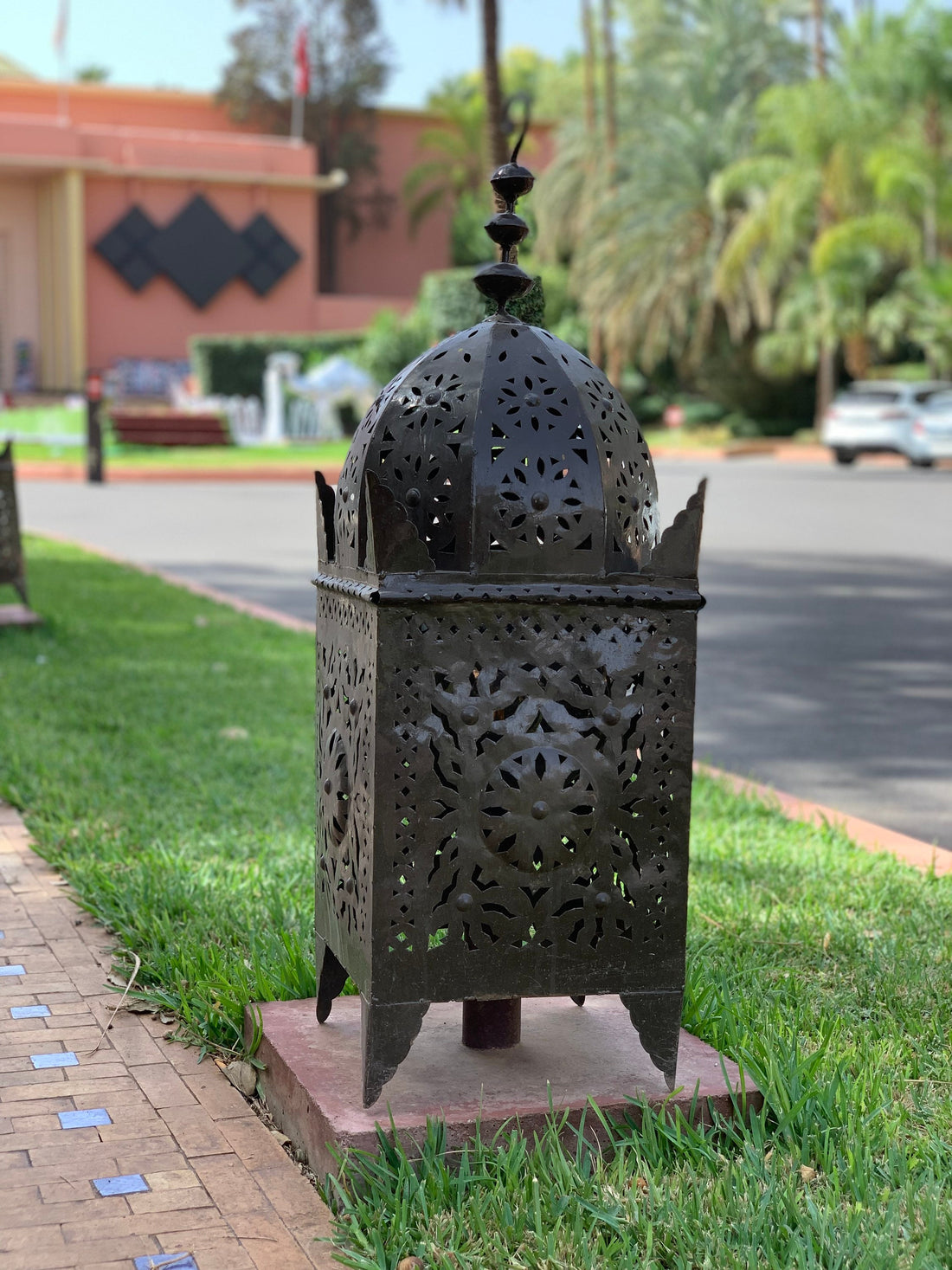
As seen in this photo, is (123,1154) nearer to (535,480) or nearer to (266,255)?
(535,480)

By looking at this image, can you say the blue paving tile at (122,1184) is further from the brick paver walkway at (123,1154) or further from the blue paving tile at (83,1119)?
the blue paving tile at (83,1119)

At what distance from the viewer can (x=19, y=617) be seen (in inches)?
340

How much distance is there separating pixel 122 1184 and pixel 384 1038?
0.52m

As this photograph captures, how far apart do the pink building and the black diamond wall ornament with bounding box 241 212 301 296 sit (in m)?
0.04

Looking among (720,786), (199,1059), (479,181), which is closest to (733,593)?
(720,786)

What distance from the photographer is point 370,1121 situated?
2.65 m

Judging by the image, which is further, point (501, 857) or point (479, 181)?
point (479, 181)

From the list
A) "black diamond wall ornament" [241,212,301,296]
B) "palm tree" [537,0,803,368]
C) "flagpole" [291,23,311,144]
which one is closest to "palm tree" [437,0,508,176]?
"palm tree" [537,0,803,368]

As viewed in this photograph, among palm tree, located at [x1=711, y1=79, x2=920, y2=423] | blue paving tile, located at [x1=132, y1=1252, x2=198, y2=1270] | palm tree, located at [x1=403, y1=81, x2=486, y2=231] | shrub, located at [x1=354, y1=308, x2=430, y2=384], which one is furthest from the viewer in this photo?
palm tree, located at [x1=403, y1=81, x2=486, y2=231]

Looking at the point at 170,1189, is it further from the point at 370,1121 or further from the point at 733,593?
the point at 733,593

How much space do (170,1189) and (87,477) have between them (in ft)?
74.9

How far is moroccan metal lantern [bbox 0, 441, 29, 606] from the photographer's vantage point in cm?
837

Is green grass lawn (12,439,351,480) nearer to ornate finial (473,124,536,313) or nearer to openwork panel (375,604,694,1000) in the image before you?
ornate finial (473,124,536,313)

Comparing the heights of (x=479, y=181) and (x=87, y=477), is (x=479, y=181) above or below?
above
